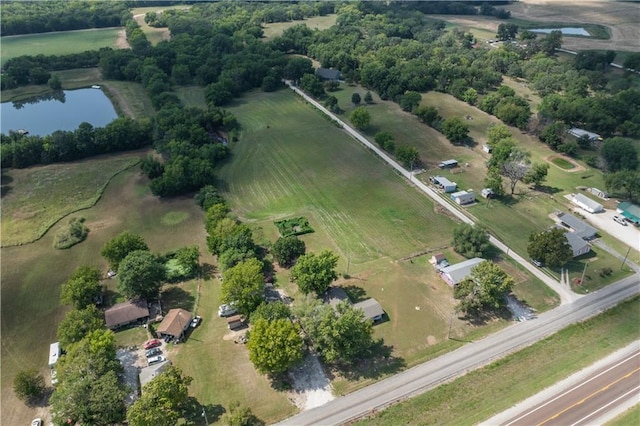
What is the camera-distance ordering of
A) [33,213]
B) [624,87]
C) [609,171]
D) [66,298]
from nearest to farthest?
[66,298] < [33,213] < [609,171] < [624,87]

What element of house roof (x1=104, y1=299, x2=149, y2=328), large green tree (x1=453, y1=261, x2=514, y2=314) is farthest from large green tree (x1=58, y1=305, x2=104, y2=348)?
large green tree (x1=453, y1=261, x2=514, y2=314)

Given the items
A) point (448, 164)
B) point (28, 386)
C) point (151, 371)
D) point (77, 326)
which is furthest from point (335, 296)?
point (448, 164)

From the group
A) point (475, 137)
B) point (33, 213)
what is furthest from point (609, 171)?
point (33, 213)

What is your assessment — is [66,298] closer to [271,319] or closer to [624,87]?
[271,319]

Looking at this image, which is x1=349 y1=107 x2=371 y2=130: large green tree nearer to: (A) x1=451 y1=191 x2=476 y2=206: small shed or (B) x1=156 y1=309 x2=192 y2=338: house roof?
(A) x1=451 y1=191 x2=476 y2=206: small shed

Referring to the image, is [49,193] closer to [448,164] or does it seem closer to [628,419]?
[448,164]

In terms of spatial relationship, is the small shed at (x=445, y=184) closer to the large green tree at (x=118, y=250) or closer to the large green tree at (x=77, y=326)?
the large green tree at (x=118, y=250)

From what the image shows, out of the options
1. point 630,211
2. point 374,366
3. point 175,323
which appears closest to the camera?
point 374,366
